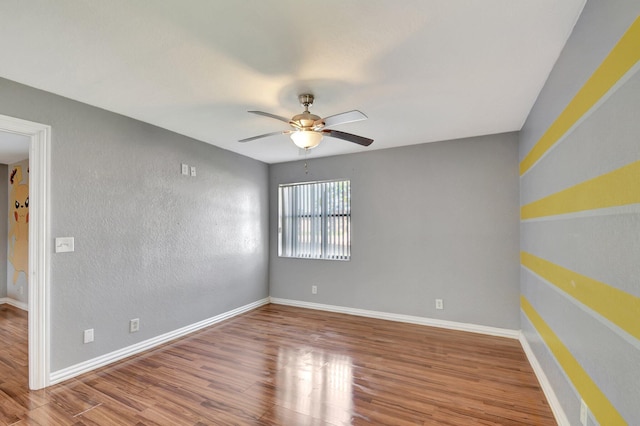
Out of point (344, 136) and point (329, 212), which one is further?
point (329, 212)

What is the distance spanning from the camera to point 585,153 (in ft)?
5.12

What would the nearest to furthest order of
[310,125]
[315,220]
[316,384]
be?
[310,125], [316,384], [315,220]

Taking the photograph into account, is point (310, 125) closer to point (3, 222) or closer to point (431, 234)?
point (431, 234)

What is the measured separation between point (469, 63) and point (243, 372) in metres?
3.19

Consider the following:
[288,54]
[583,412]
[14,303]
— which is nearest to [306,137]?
[288,54]

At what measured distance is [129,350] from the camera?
3078 mm

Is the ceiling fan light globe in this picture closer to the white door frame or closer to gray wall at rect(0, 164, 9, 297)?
the white door frame

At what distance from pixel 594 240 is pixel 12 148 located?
6.44m

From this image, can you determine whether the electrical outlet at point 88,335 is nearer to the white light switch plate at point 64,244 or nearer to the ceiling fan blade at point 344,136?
the white light switch plate at point 64,244

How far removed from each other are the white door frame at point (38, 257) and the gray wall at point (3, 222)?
4057 mm

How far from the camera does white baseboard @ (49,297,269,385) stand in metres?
2.57

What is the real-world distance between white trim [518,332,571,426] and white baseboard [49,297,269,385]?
A: 3.73m

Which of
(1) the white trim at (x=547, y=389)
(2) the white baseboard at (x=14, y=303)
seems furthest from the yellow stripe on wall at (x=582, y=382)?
(2) the white baseboard at (x=14, y=303)

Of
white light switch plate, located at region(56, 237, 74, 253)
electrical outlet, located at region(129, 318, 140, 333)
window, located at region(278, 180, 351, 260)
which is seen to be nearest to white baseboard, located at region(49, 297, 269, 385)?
electrical outlet, located at region(129, 318, 140, 333)
